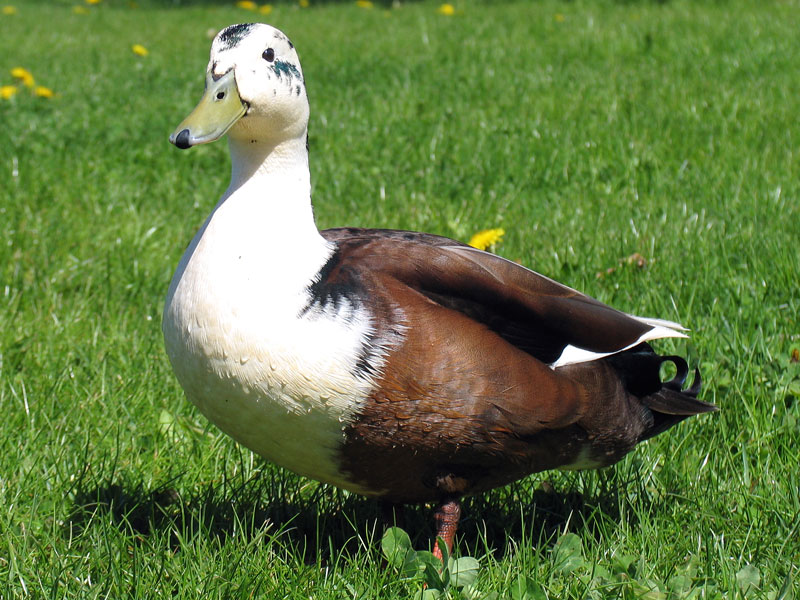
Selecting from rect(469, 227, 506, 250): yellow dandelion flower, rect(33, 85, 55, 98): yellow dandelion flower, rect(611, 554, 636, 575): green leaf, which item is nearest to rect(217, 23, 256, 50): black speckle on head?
rect(611, 554, 636, 575): green leaf

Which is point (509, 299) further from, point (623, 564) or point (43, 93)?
point (43, 93)

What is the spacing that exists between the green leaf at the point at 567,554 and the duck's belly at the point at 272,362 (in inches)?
25.0

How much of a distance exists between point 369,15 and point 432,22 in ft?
6.91

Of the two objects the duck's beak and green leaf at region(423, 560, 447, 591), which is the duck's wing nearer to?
the duck's beak

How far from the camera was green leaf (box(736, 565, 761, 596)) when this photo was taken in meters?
2.37

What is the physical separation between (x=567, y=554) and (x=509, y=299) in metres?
0.67

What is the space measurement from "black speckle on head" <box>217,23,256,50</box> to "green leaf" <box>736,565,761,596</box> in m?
1.71

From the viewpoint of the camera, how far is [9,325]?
383cm

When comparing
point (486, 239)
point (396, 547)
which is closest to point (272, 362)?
point (396, 547)

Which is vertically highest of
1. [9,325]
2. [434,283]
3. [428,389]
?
[434,283]

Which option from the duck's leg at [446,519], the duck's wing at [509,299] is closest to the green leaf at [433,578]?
the duck's leg at [446,519]

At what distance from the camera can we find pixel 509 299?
8.18 ft

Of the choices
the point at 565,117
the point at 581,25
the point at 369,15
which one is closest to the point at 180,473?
the point at 565,117

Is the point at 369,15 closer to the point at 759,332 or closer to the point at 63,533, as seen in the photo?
the point at 759,332
